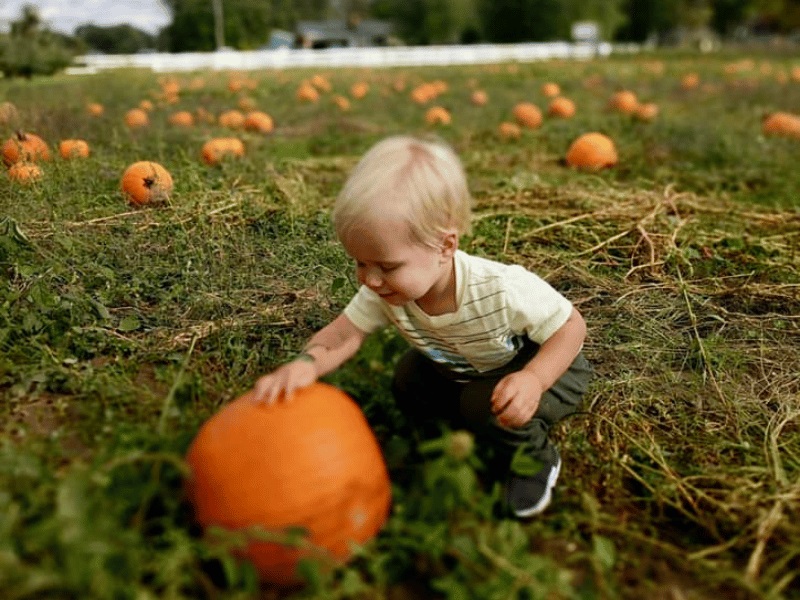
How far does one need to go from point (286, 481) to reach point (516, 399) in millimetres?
653

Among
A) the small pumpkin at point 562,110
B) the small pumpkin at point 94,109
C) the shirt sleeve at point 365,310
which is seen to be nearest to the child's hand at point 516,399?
the shirt sleeve at point 365,310

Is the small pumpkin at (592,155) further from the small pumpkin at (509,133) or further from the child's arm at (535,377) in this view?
the child's arm at (535,377)

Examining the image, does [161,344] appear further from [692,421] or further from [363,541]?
[692,421]

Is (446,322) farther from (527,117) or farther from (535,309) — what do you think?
(527,117)

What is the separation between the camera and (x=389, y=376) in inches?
99.8

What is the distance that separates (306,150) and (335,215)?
216 inches

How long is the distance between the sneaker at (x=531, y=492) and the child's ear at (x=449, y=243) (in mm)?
657

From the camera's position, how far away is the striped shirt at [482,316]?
2.23 m

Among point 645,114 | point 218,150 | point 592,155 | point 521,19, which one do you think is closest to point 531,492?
point 218,150

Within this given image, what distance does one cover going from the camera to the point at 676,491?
7.40 feet

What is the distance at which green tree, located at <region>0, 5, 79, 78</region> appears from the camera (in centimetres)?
820

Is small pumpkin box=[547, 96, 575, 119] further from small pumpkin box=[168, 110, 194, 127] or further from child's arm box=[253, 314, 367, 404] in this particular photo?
child's arm box=[253, 314, 367, 404]

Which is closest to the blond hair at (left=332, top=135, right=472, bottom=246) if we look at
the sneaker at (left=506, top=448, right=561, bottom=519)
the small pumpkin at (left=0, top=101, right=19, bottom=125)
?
the sneaker at (left=506, top=448, right=561, bottom=519)

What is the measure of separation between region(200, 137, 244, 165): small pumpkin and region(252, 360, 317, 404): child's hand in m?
3.48
